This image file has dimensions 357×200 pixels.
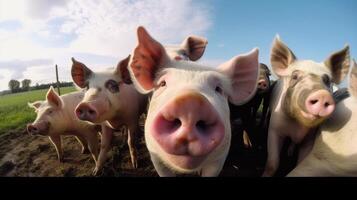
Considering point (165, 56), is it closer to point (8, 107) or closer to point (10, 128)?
point (8, 107)

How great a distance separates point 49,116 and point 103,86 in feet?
3.73

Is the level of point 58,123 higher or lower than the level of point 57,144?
higher

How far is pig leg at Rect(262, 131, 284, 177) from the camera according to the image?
106 inches

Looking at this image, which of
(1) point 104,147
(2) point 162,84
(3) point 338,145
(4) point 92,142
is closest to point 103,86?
(1) point 104,147

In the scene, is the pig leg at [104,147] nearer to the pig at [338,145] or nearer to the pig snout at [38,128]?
the pig snout at [38,128]

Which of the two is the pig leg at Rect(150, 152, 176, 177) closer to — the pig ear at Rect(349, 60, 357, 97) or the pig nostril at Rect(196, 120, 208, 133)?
the pig nostril at Rect(196, 120, 208, 133)

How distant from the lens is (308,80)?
2.53m

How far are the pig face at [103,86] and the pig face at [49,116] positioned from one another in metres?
0.68

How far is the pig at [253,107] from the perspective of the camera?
3.28m

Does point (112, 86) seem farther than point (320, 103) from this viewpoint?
Yes

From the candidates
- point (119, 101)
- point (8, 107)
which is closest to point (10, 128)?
point (8, 107)

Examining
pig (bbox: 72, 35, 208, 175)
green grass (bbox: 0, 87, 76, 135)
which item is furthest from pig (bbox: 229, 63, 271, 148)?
green grass (bbox: 0, 87, 76, 135)

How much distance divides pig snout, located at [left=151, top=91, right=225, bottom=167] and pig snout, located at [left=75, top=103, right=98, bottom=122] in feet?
5.13

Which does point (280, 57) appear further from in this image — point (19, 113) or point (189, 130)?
point (19, 113)
